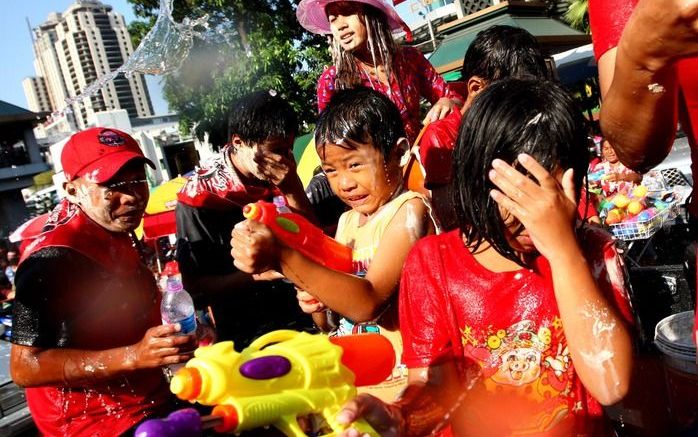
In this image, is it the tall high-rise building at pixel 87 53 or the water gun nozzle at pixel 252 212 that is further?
the tall high-rise building at pixel 87 53

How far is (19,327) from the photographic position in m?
2.34

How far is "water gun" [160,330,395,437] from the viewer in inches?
41.6

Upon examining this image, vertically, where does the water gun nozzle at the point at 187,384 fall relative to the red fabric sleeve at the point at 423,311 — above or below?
above

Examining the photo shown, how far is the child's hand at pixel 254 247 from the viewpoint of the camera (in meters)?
1.61

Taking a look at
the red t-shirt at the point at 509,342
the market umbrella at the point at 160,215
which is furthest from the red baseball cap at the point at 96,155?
the market umbrella at the point at 160,215

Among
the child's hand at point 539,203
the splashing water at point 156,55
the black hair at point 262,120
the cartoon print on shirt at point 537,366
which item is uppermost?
the splashing water at point 156,55

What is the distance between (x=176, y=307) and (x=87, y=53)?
95766 mm

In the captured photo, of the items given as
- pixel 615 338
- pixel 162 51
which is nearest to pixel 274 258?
pixel 615 338

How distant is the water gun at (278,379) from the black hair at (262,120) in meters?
2.17

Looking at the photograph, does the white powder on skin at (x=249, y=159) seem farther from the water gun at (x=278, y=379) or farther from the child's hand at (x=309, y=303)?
the water gun at (x=278, y=379)

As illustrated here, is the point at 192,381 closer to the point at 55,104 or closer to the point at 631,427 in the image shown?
the point at 631,427

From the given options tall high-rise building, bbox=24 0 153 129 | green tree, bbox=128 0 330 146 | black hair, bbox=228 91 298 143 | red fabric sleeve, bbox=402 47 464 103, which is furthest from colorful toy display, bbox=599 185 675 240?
tall high-rise building, bbox=24 0 153 129

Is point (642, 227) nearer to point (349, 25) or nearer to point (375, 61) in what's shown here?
point (375, 61)

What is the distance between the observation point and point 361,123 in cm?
215
